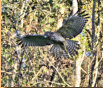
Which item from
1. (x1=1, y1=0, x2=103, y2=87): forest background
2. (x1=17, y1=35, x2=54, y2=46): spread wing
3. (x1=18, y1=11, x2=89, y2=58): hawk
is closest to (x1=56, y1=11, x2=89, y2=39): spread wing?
(x1=18, y1=11, x2=89, y2=58): hawk

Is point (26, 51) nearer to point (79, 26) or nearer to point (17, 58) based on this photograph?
point (17, 58)

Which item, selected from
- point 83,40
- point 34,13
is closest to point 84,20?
point 83,40

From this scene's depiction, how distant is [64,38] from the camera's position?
5.47 metres

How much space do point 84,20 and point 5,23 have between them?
12.0 feet

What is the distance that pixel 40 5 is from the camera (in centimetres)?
776

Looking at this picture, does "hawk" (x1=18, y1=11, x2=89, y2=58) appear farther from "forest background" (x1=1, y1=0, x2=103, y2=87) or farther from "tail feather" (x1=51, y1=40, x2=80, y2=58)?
"forest background" (x1=1, y1=0, x2=103, y2=87)

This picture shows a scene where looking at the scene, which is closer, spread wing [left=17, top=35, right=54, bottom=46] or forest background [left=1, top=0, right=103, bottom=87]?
spread wing [left=17, top=35, right=54, bottom=46]

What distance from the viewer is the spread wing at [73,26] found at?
16.8 ft

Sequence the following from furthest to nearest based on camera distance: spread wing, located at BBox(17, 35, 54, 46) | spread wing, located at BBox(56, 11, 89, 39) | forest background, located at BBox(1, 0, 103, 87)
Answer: forest background, located at BBox(1, 0, 103, 87)
spread wing, located at BBox(17, 35, 54, 46)
spread wing, located at BBox(56, 11, 89, 39)

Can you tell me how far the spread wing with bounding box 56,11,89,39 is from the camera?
5.11 meters

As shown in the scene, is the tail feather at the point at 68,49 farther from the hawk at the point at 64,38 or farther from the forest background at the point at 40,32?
the forest background at the point at 40,32

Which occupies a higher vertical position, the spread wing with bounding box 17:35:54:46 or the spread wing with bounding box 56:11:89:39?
the spread wing with bounding box 56:11:89:39

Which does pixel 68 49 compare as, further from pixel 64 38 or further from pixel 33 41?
pixel 33 41

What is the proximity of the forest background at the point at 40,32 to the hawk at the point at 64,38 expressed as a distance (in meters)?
0.45
